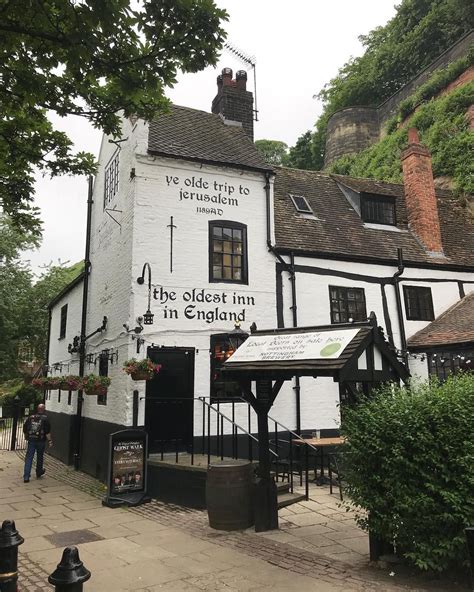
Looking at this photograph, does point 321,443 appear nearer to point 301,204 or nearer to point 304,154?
point 301,204

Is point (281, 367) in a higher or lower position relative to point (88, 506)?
higher

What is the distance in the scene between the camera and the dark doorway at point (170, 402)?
10.5 metres

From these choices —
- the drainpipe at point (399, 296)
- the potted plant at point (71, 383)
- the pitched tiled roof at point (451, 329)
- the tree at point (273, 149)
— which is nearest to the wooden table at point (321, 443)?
the pitched tiled roof at point (451, 329)

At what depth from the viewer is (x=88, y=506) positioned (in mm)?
9164

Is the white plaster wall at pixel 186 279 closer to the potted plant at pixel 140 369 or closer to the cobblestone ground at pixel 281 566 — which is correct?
the potted plant at pixel 140 369

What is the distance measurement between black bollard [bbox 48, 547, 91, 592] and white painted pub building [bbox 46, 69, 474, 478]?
15.9 ft

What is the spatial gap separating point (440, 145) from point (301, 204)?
36.8 feet

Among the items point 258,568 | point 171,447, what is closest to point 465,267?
point 171,447

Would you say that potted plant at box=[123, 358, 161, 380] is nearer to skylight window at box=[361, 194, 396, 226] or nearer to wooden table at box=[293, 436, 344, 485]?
wooden table at box=[293, 436, 344, 485]

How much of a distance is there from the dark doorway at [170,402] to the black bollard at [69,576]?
7.11 m

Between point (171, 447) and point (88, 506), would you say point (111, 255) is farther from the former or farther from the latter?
point (88, 506)

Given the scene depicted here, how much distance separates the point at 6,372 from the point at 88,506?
22.9 m

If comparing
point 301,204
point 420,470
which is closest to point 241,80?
point 301,204

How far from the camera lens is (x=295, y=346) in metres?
6.99
